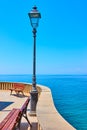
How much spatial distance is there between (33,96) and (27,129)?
2.13 meters

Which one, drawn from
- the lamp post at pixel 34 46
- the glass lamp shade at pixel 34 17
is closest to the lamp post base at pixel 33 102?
the lamp post at pixel 34 46

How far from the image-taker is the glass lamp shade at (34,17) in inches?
411

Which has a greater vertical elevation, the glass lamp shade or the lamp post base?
the glass lamp shade

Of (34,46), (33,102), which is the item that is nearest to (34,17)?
(34,46)

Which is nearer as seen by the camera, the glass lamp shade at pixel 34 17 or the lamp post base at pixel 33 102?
the glass lamp shade at pixel 34 17

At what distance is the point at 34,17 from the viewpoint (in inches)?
416

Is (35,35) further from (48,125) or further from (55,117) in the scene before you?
(48,125)

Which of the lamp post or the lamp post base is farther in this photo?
the lamp post base

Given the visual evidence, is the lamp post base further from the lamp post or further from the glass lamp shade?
the glass lamp shade

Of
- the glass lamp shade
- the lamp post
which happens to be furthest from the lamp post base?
the glass lamp shade

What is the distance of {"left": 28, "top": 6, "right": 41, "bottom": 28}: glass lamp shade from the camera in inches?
411

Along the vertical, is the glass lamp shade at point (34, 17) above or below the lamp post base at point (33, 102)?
above

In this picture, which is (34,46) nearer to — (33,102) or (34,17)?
(34,17)

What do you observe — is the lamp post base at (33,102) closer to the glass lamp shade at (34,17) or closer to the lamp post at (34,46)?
the lamp post at (34,46)
